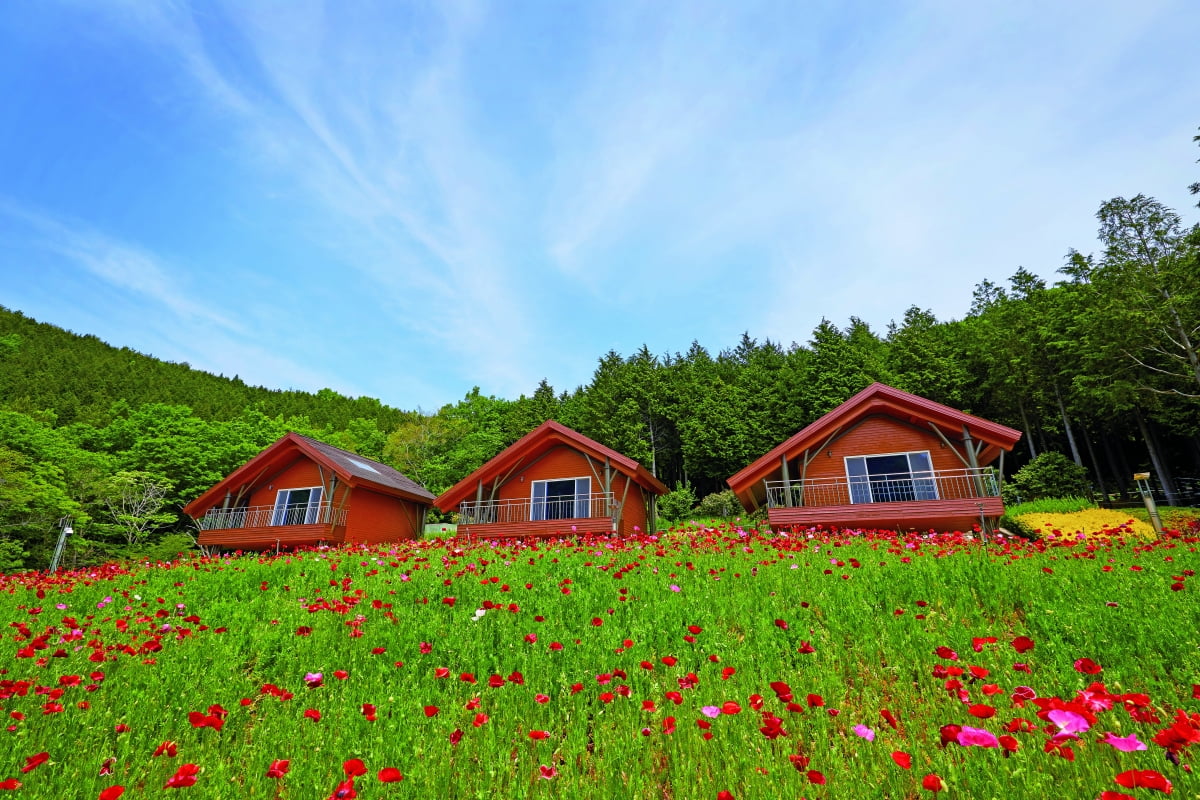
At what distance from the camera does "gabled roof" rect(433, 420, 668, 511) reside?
1872 cm

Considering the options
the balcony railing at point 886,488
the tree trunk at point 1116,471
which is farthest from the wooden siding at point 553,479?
the tree trunk at point 1116,471

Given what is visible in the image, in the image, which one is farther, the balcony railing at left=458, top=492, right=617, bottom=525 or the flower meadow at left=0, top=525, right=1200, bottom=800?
the balcony railing at left=458, top=492, right=617, bottom=525

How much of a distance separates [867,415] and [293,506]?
22.0 metres

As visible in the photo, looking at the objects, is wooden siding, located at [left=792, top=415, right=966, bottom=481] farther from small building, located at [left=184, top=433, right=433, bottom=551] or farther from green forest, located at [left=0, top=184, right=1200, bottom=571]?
small building, located at [left=184, top=433, right=433, bottom=551]

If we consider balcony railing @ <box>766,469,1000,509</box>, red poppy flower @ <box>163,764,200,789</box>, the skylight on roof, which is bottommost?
red poppy flower @ <box>163,764,200,789</box>

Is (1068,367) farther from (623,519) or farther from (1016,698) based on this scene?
(1016,698)

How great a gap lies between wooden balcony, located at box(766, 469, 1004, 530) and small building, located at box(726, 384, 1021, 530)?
3 cm

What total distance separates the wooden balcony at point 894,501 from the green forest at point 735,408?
11.2 meters

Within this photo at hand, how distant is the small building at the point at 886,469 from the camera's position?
15.3 m

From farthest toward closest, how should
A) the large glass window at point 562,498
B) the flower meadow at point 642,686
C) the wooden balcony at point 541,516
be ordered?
the large glass window at point 562,498 → the wooden balcony at point 541,516 → the flower meadow at point 642,686

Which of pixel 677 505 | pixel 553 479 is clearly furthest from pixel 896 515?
pixel 677 505

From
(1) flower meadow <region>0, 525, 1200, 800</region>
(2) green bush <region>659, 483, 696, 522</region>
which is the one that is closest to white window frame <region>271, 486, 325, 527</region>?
(1) flower meadow <region>0, 525, 1200, 800</region>

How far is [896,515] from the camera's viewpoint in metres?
15.1

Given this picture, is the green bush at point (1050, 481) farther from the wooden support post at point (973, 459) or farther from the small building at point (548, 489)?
the small building at point (548, 489)
